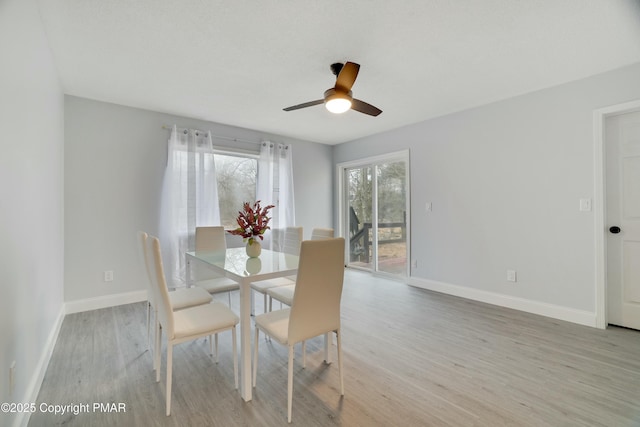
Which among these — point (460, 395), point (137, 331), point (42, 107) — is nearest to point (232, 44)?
point (42, 107)

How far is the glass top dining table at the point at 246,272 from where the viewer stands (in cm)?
177

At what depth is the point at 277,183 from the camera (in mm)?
4875

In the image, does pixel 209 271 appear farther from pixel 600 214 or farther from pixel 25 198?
pixel 600 214

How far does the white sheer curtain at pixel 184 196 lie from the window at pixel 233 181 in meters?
0.28

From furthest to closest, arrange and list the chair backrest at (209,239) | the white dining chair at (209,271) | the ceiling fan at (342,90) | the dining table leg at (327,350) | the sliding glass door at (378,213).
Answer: the sliding glass door at (378,213) < the chair backrest at (209,239) < the white dining chair at (209,271) < the ceiling fan at (342,90) < the dining table leg at (327,350)

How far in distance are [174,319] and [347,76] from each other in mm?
2174

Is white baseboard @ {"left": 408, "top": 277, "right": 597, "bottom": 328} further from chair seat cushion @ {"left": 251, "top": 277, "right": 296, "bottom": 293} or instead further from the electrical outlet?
the electrical outlet

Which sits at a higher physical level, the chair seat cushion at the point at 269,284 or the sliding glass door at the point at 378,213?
the sliding glass door at the point at 378,213

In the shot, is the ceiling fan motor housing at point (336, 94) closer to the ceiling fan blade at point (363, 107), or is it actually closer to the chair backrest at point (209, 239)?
the ceiling fan blade at point (363, 107)

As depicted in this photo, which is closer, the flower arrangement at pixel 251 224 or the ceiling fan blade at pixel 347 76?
the ceiling fan blade at pixel 347 76

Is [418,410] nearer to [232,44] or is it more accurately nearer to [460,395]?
[460,395]

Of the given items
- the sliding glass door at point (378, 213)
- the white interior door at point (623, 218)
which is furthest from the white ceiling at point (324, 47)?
the sliding glass door at point (378, 213)

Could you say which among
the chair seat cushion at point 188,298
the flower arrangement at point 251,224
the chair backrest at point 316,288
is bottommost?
the chair seat cushion at point 188,298

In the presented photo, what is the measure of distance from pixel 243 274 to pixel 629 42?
11.4ft
